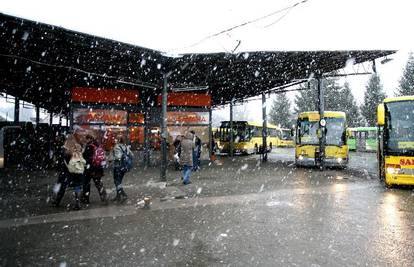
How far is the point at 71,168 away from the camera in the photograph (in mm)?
8523

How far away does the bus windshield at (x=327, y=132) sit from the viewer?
18.8m

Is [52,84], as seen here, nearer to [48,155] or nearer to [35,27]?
[48,155]

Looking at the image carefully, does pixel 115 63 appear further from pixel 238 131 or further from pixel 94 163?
pixel 238 131

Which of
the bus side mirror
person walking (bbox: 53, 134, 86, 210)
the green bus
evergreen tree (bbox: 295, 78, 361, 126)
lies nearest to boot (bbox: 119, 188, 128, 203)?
person walking (bbox: 53, 134, 86, 210)

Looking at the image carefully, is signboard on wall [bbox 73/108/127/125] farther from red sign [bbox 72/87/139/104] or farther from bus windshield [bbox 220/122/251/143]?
bus windshield [bbox 220/122/251/143]

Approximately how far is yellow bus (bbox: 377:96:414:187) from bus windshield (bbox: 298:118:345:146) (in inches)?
268

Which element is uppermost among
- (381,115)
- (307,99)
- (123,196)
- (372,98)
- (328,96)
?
(328,96)

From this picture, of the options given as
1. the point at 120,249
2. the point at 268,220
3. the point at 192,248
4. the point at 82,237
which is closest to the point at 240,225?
the point at 268,220

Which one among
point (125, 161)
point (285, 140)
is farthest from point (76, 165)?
point (285, 140)

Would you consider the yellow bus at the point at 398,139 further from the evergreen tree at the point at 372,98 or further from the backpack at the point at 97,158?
the evergreen tree at the point at 372,98

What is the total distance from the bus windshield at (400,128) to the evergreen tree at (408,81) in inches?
1447

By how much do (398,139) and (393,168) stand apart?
3.25ft

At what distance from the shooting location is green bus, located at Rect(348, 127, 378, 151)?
36.3 m

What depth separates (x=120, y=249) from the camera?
5.54 meters
